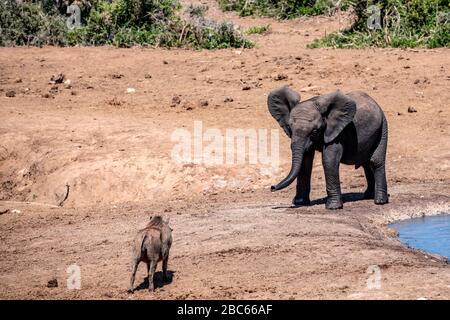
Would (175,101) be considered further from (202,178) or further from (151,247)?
(151,247)

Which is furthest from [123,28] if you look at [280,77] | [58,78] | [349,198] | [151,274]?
[151,274]

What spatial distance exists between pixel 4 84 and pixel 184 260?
9882 mm

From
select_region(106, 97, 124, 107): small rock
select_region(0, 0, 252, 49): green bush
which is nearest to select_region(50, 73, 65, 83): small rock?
select_region(106, 97, 124, 107): small rock

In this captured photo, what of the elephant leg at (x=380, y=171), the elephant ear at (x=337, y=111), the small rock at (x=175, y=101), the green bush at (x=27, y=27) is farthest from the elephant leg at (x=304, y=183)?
the green bush at (x=27, y=27)

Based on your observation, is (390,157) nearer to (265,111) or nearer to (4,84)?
(265,111)

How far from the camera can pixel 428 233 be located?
12719mm

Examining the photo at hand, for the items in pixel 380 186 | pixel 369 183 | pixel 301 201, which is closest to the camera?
pixel 301 201

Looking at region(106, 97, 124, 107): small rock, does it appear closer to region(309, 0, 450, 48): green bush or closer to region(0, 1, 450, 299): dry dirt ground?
region(0, 1, 450, 299): dry dirt ground

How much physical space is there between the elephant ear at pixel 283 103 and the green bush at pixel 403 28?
8.13 metres

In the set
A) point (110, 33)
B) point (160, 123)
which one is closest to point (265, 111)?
point (160, 123)

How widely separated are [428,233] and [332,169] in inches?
54.3

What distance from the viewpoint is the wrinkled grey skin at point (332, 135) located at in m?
12.8

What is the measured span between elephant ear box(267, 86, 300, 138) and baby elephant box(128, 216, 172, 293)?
3760 mm

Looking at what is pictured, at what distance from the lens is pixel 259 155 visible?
51.5 feet
